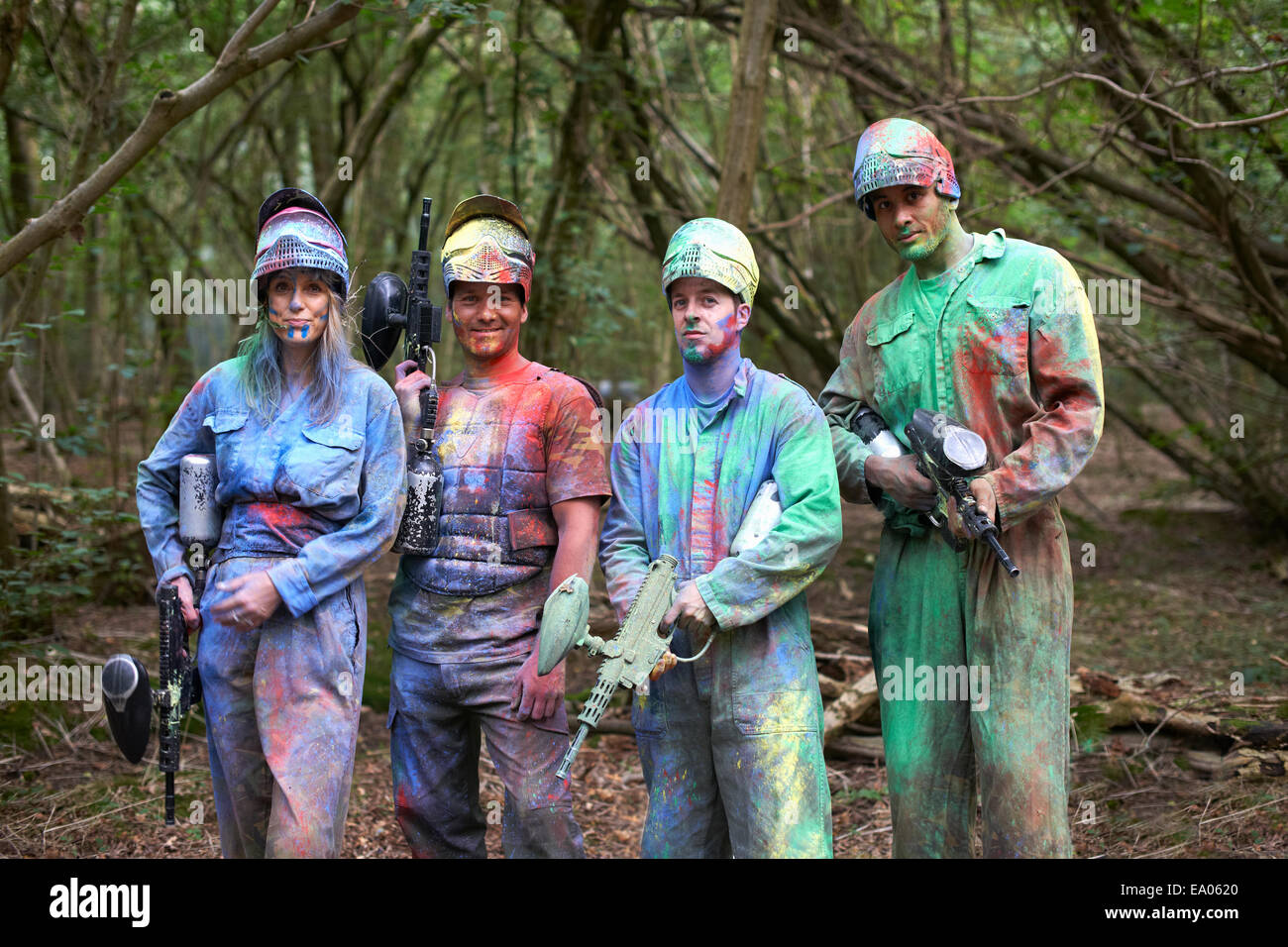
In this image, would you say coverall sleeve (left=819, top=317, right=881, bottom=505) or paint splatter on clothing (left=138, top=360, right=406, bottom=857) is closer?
paint splatter on clothing (left=138, top=360, right=406, bottom=857)

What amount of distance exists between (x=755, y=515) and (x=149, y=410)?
6869 mm

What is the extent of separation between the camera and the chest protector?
3.60 metres

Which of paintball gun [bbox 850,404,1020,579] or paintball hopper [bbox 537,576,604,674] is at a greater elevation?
paintball gun [bbox 850,404,1020,579]

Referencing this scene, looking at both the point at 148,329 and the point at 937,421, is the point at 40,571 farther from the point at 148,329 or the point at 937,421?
the point at 148,329

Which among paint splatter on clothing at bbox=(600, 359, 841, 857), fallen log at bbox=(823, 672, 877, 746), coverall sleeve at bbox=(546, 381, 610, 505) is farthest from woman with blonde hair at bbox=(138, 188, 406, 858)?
fallen log at bbox=(823, 672, 877, 746)

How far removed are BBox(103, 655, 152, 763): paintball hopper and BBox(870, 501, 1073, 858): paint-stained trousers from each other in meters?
2.25

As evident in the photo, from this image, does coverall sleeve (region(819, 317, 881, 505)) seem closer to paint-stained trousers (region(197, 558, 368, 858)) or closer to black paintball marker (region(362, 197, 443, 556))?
black paintball marker (region(362, 197, 443, 556))

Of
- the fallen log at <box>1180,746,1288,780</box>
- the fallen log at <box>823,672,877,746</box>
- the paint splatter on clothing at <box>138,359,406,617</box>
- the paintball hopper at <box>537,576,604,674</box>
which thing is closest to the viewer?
the paintball hopper at <box>537,576,604,674</box>

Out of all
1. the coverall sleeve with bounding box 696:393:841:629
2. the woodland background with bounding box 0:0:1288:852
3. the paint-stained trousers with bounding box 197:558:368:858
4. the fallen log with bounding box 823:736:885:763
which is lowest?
the fallen log with bounding box 823:736:885:763

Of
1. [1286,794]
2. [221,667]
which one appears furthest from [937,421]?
[1286,794]

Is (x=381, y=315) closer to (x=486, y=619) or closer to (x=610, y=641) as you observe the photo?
(x=486, y=619)

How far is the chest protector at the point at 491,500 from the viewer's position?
3.60m

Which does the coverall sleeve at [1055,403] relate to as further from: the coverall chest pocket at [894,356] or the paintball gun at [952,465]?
the coverall chest pocket at [894,356]

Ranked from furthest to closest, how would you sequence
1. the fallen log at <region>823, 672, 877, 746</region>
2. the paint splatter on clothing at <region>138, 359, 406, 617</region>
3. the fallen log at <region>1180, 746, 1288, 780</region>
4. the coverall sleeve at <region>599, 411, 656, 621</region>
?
the fallen log at <region>823, 672, 877, 746</region>, the fallen log at <region>1180, 746, 1288, 780</region>, the coverall sleeve at <region>599, 411, 656, 621</region>, the paint splatter on clothing at <region>138, 359, 406, 617</region>
